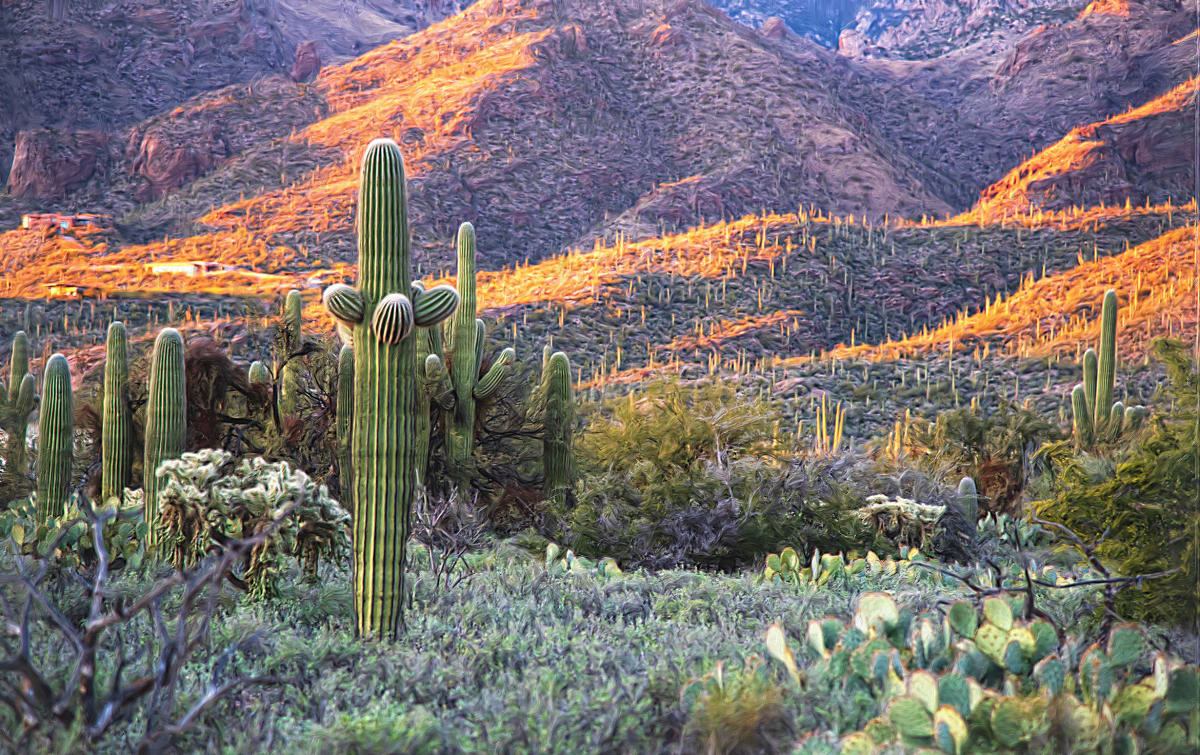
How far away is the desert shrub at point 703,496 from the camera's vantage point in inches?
336

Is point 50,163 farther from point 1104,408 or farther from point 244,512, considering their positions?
point 244,512

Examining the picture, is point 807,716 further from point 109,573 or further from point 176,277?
point 176,277

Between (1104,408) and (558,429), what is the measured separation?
10.5 metres

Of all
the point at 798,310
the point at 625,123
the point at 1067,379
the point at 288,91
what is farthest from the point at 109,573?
the point at 288,91

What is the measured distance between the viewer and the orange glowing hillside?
5200 centimetres

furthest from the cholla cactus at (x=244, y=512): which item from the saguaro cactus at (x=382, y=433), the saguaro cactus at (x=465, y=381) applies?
the saguaro cactus at (x=465, y=381)

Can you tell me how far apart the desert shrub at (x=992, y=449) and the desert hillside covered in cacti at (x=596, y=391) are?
0.26 ft

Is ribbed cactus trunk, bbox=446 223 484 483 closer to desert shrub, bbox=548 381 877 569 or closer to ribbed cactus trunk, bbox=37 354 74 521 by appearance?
A: desert shrub, bbox=548 381 877 569

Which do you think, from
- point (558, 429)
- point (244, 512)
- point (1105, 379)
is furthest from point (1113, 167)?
point (244, 512)

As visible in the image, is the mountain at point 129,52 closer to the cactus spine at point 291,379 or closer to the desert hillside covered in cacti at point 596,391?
the desert hillside covered in cacti at point 596,391

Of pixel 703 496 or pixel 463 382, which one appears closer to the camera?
pixel 703 496

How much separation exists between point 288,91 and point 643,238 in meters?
26.9

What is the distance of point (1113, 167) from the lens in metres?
54.0

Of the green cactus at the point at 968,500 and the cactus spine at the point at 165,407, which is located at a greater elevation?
the cactus spine at the point at 165,407
